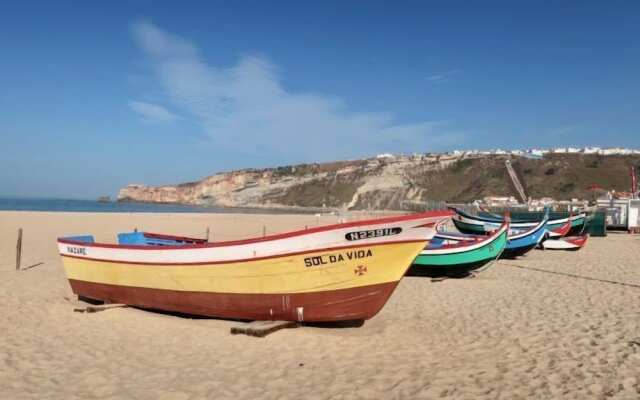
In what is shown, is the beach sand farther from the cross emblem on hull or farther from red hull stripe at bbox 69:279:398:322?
the cross emblem on hull

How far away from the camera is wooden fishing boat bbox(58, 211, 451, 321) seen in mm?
7988

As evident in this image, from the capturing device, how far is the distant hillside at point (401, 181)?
91.8 metres

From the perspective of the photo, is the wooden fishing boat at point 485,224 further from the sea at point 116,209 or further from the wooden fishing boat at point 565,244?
the sea at point 116,209

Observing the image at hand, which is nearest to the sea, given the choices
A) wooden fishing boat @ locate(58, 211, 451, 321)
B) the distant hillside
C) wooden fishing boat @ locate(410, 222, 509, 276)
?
the distant hillside

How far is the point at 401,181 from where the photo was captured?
4461 inches

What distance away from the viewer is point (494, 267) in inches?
669

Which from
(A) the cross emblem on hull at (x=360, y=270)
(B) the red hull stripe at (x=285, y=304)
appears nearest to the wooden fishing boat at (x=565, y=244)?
(B) the red hull stripe at (x=285, y=304)

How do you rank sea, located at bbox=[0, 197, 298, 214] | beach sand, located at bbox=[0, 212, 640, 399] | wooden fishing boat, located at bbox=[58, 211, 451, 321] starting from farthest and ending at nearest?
sea, located at bbox=[0, 197, 298, 214]
wooden fishing boat, located at bbox=[58, 211, 451, 321]
beach sand, located at bbox=[0, 212, 640, 399]

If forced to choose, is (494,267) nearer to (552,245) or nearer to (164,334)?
(552,245)

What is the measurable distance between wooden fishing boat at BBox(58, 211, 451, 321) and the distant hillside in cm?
8004

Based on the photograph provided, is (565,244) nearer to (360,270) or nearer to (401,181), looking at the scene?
(360,270)

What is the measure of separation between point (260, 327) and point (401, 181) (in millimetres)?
107267

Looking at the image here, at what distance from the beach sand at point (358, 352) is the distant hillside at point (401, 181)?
78526 millimetres

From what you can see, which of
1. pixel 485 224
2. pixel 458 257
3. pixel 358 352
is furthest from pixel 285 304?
pixel 485 224
